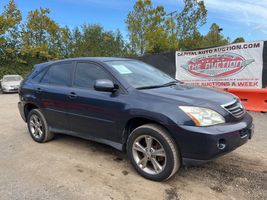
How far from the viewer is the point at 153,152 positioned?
3717mm

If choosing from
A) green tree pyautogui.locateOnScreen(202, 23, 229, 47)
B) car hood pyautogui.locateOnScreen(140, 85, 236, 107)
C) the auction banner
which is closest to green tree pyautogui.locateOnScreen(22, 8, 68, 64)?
green tree pyautogui.locateOnScreen(202, 23, 229, 47)

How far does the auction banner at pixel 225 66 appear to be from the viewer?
8328 millimetres

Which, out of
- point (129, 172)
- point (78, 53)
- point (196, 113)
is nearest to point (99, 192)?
point (129, 172)

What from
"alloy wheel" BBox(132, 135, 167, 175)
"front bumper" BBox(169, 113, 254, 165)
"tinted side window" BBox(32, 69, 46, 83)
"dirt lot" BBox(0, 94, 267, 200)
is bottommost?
"dirt lot" BBox(0, 94, 267, 200)

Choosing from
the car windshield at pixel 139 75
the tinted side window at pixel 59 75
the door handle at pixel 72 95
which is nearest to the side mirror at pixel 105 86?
the car windshield at pixel 139 75

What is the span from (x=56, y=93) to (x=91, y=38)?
2908 cm

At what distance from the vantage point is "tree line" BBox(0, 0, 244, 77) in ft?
91.2

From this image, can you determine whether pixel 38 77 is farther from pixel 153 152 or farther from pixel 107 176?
pixel 153 152

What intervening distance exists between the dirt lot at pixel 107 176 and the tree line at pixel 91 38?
24.2 m

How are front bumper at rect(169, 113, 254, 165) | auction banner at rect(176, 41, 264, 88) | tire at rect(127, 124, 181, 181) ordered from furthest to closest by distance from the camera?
auction banner at rect(176, 41, 264, 88) → tire at rect(127, 124, 181, 181) → front bumper at rect(169, 113, 254, 165)

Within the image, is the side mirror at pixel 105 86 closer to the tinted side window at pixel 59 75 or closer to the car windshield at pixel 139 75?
the car windshield at pixel 139 75

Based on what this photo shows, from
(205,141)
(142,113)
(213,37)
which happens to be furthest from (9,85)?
(213,37)

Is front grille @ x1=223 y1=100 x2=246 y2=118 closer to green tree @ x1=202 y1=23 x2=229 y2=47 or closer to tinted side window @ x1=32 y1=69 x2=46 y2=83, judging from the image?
tinted side window @ x1=32 y1=69 x2=46 y2=83

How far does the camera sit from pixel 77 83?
4738 mm
